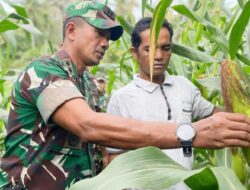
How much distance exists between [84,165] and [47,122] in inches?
9.0

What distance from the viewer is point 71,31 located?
1759mm

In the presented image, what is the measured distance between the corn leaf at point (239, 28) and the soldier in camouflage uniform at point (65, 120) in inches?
8.7

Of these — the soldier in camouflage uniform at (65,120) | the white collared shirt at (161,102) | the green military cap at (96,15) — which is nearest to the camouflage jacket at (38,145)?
the soldier in camouflage uniform at (65,120)

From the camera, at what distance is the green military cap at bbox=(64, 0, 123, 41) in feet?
5.70

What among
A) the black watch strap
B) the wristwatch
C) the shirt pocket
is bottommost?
the shirt pocket

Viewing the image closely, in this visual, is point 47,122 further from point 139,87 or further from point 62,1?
point 62,1

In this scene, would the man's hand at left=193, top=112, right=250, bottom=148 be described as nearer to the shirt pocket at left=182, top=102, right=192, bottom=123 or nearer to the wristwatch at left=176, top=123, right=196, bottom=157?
the wristwatch at left=176, top=123, right=196, bottom=157

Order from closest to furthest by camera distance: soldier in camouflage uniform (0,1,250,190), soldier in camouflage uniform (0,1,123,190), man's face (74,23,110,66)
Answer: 1. soldier in camouflage uniform (0,1,250,190)
2. soldier in camouflage uniform (0,1,123,190)
3. man's face (74,23,110,66)

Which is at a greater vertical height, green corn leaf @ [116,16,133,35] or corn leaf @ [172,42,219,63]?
corn leaf @ [172,42,219,63]

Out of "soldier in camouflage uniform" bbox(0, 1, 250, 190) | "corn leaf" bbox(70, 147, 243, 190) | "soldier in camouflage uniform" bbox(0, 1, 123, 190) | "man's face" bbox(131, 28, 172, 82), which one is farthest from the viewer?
"man's face" bbox(131, 28, 172, 82)

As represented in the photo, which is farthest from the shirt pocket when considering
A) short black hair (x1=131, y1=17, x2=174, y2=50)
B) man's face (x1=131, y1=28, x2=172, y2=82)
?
short black hair (x1=131, y1=17, x2=174, y2=50)

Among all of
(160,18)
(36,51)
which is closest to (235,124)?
(160,18)

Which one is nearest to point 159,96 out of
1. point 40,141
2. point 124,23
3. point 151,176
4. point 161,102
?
point 161,102

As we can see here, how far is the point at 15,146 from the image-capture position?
167cm
